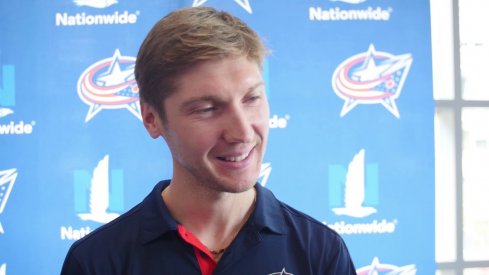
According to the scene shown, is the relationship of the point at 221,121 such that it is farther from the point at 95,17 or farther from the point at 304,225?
the point at 95,17

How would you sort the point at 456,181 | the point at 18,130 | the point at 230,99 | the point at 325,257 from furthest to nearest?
the point at 456,181
the point at 18,130
the point at 325,257
the point at 230,99

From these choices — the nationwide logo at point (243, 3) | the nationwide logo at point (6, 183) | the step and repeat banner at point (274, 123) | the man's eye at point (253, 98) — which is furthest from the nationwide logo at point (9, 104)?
the man's eye at point (253, 98)

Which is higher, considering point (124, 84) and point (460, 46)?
point (460, 46)

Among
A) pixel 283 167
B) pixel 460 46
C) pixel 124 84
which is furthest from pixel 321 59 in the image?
pixel 124 84

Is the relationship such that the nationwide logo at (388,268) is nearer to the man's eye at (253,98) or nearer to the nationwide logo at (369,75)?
the nationwide logo at (369,75)

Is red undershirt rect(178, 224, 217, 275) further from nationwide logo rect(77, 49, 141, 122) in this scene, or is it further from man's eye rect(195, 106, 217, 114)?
nationwide logo rect(77, 49, 141, 122)

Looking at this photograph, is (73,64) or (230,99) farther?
(73,64)

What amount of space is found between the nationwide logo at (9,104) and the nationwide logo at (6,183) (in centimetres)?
19

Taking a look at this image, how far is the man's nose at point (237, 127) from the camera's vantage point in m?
0.88

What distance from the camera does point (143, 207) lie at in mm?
1025

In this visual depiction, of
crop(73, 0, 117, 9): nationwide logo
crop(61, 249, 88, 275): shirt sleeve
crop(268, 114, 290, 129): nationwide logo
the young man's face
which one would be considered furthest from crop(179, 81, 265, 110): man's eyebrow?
crop(73, 0, 117, 9): nationwide logo

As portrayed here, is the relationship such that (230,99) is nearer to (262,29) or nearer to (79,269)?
(79,269)

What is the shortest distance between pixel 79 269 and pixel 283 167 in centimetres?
138

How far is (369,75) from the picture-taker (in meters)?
2.27
